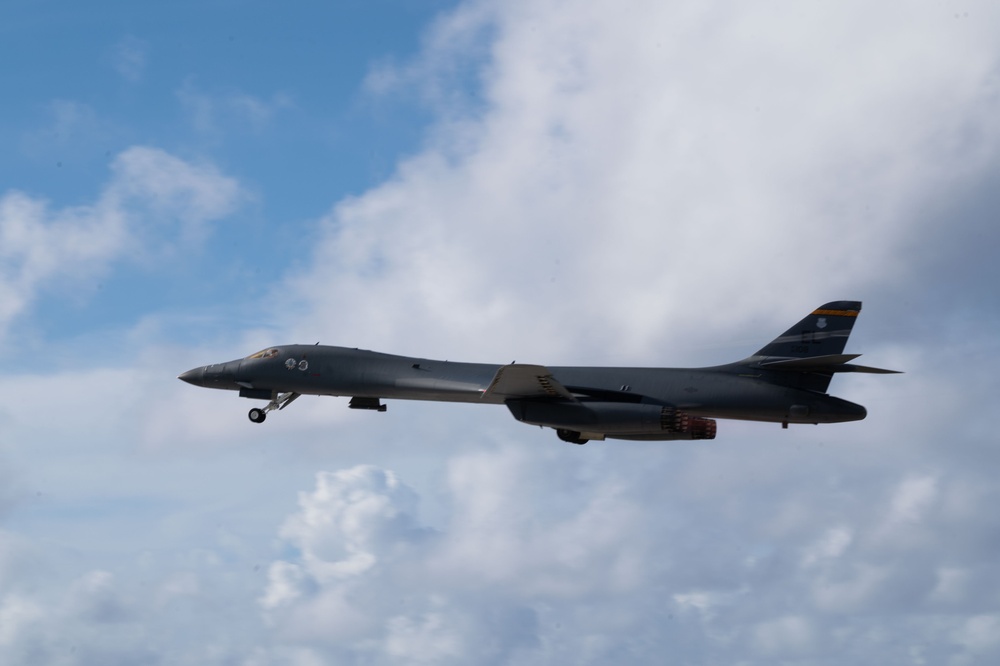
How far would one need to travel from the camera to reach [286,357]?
1544 inches

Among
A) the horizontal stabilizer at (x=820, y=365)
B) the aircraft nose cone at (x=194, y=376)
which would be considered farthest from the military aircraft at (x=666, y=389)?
the aircraft nose cone at (x=194, y=376)

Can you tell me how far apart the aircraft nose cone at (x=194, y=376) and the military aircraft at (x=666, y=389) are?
22.3 feet

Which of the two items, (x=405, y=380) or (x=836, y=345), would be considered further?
(x=405, y=380)

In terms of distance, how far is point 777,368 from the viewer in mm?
34562

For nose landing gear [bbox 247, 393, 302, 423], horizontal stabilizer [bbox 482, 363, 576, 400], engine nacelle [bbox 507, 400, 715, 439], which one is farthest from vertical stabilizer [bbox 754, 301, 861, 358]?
nose landing gear [bbox 247, 393, 302, 423]

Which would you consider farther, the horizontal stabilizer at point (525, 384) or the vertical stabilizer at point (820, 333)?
the vertical stabilizer at point (820, 333)

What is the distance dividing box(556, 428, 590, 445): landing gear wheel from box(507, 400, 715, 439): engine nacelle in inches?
101

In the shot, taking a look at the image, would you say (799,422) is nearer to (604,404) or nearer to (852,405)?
(852,405)

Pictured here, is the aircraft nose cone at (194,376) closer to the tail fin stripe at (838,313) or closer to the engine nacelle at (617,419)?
the engine nacelle at (617,419)

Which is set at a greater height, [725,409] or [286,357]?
[286,357]

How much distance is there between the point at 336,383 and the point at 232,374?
396cm

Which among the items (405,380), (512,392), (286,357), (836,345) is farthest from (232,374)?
(836,345)

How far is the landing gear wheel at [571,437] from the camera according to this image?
38.2 metres

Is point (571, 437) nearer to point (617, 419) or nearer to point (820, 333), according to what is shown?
point (617, 419)
